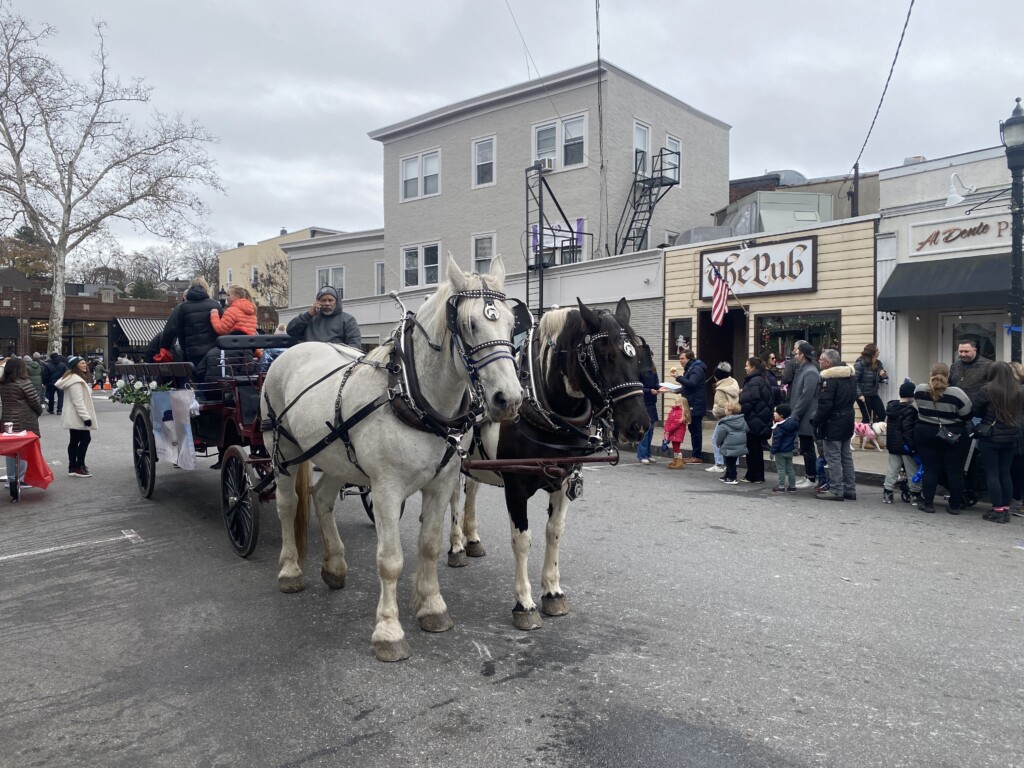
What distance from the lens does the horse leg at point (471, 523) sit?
6.30m

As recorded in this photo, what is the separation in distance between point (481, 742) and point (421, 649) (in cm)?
109

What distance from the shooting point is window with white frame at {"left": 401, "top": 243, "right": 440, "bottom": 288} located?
25.2 meters

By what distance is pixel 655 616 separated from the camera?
15.6ft

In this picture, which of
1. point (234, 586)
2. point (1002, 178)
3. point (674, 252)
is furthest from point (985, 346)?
point (234, 586)

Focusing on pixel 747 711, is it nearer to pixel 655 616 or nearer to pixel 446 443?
pixel 655 616

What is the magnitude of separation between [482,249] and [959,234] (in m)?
14.5

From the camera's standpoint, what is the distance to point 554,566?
4.81 m

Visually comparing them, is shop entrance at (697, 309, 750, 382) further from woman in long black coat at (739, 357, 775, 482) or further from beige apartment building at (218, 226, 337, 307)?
beige apartment building at (218, 226, 337, 307)

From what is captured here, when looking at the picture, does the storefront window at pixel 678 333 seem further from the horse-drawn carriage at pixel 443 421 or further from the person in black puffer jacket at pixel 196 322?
the horse-drawn carriage at pixel 443 421

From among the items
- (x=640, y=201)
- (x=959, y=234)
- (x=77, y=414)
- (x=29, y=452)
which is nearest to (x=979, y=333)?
(x=959, y=234)

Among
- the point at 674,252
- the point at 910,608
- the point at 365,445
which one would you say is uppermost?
the point at 674,252

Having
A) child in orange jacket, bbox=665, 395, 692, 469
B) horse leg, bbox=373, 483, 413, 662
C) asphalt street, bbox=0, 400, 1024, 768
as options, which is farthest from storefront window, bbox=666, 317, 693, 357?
horse leg, bbox=373, 483, 413, 662

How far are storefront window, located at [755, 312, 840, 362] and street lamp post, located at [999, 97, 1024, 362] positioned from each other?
4.51m

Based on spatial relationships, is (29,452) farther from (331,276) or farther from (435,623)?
(331,276)
